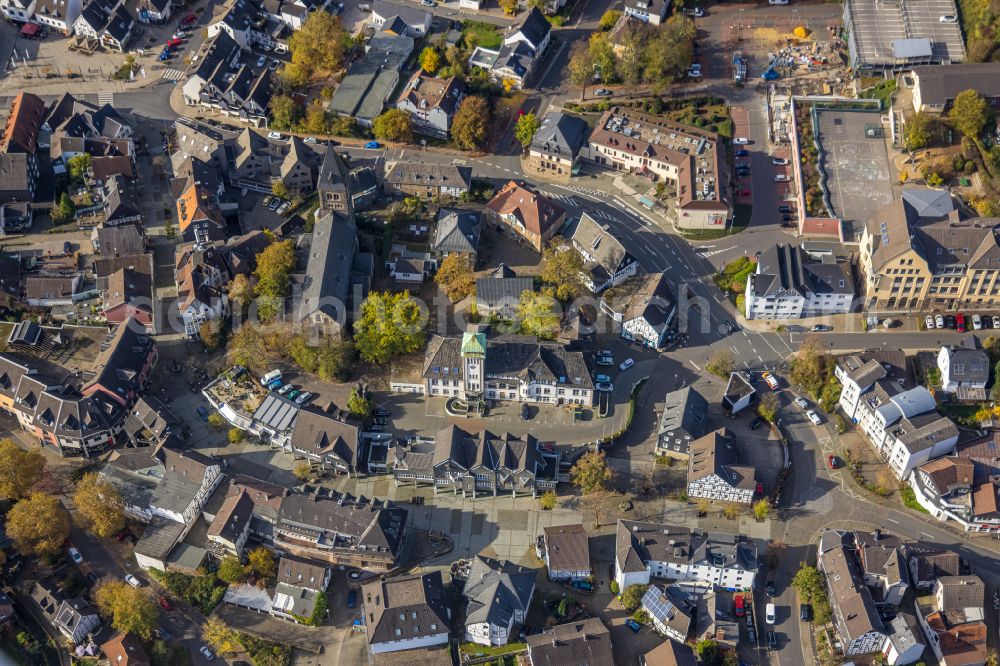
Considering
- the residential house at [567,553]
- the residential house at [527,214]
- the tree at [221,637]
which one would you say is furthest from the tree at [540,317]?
the tree at [221,637]

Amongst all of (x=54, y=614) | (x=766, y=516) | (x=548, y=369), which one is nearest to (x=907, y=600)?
(x=766, y=516)

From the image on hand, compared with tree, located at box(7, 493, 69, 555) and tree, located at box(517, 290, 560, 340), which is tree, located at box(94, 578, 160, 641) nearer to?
tree, located at box(7, 493, 69, 555)

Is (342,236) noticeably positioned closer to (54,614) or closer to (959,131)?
(54,614)

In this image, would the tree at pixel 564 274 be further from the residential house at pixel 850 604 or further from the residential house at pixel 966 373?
the residential house at pixel 966 373

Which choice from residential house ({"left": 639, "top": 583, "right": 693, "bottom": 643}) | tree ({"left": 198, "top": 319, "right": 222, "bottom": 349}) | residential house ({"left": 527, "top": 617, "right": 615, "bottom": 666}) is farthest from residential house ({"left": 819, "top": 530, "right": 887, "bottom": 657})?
tree ({"left": 198, "top": 319, "right": 222, "bottom": 349})

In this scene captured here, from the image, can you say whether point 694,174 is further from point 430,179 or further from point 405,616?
point 405,616
